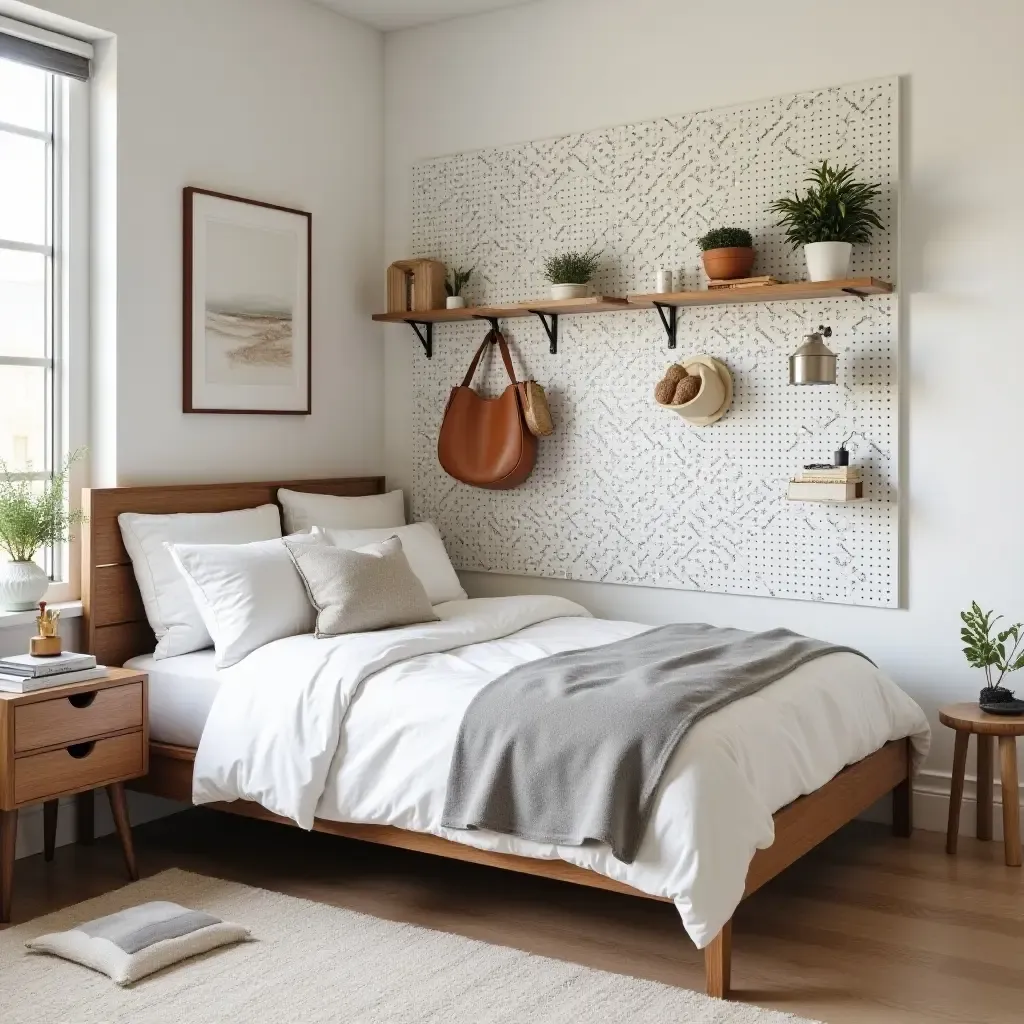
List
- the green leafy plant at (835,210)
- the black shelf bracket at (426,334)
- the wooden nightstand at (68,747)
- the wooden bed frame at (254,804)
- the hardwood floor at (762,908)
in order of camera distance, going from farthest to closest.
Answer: the black shelf bracket at (426,334) → the green leafy plant at (835,210) → the wooden nightstand at (68,747) → the wooden bed frame at (254,804) → the hardwood floor at (762,908)

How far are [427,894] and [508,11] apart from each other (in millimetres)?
3233

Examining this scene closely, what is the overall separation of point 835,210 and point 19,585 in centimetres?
272

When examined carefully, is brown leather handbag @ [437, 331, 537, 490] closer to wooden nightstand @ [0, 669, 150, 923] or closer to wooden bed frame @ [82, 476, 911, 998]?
wooden bed frame @ [82, 476, 911, 998]

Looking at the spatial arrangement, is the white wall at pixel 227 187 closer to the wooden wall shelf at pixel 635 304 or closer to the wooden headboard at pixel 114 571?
the wooden headboard at pixel 114 571

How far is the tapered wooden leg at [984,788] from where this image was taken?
3.71 metres

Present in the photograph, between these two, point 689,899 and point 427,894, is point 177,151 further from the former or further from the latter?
point 689,899

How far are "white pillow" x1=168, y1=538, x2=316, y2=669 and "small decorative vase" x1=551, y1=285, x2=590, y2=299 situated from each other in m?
1.38

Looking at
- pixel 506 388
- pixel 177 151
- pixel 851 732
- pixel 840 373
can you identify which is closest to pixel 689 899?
pixel 851 732

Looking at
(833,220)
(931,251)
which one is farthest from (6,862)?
(931,251)

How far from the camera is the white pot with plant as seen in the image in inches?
137

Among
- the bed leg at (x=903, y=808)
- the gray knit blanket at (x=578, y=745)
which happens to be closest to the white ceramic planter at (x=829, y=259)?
the gray knit blanket at (x=578, y=745)

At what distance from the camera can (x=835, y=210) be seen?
383 cm

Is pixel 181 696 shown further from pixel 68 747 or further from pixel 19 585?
pixel 19 585

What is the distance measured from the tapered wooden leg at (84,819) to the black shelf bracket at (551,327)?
2250 millimetres
